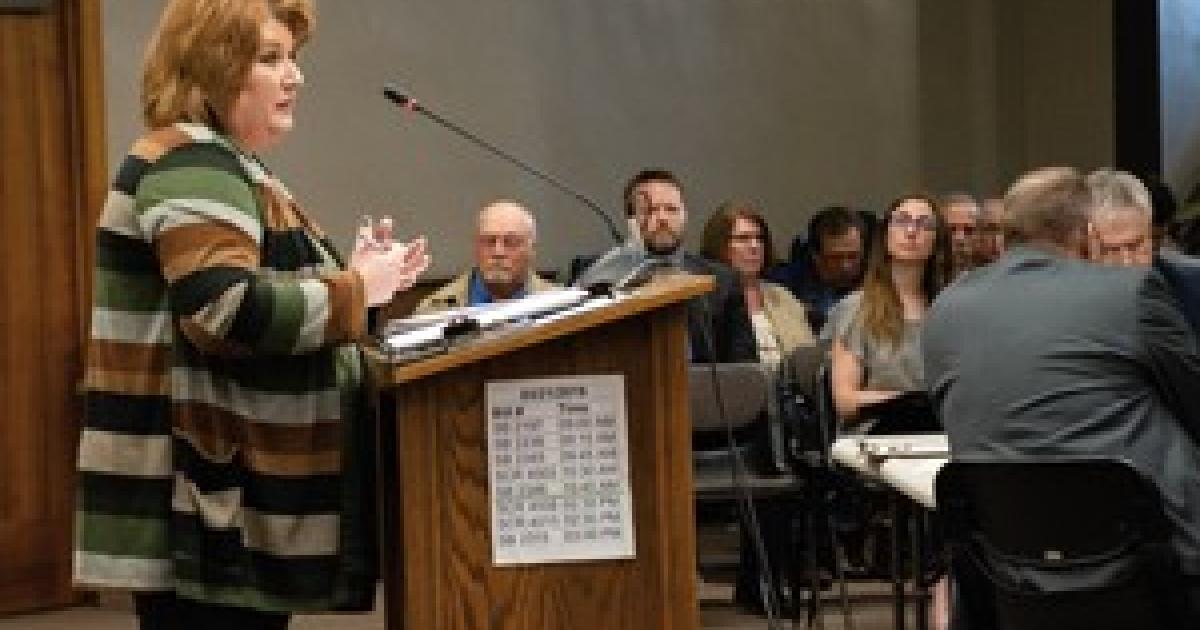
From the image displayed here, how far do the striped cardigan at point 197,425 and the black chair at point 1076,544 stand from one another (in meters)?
1.22

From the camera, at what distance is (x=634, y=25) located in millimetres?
8273

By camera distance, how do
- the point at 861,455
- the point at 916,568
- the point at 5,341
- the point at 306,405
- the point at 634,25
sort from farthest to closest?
the point at 634,25 → the point at 5,341 → the point at 916,568 → the point at 861,455 → the point at 306,405

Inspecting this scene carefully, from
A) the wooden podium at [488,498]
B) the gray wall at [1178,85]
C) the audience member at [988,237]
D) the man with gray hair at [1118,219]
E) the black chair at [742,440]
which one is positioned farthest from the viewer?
the gray wall at [1178,85]

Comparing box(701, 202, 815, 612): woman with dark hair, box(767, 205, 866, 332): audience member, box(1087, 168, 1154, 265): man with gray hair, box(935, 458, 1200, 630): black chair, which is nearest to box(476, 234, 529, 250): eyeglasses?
box(701, 202, 815, 612): woman with dark hair

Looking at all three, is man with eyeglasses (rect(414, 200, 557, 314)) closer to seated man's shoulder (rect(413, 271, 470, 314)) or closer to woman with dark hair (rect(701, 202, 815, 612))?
seated man's shoulder (rect(413, 271, 470, 314))

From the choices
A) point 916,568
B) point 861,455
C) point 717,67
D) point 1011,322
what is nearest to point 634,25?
point 717,67

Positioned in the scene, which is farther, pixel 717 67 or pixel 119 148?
pixel 717 67

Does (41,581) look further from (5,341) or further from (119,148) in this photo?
(119,148)

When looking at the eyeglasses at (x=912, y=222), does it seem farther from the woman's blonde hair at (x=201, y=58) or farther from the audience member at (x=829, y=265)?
the woman's blonde hair at (x=201, y=58)

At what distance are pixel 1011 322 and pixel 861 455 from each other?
732mm

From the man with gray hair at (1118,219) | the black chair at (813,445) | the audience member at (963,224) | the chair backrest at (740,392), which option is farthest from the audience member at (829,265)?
the man with gray hair at (1118,219)

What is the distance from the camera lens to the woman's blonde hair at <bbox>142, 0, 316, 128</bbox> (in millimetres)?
2523

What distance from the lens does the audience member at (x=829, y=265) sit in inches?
309

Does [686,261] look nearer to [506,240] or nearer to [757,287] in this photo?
[757,287]
